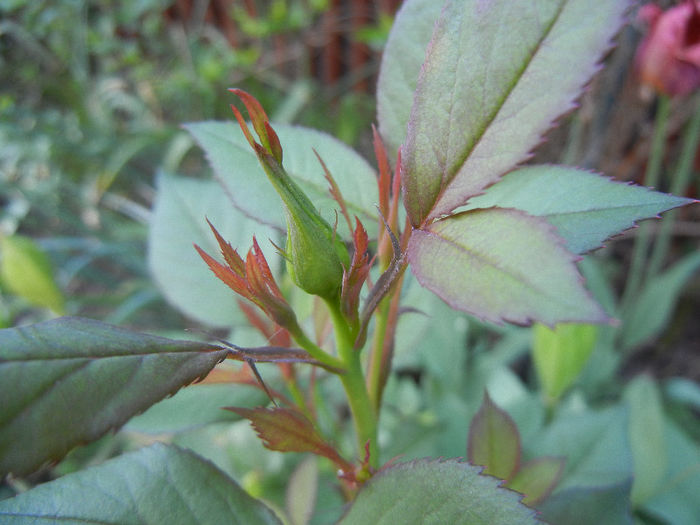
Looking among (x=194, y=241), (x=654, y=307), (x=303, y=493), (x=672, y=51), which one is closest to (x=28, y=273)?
(x=194, y=241)

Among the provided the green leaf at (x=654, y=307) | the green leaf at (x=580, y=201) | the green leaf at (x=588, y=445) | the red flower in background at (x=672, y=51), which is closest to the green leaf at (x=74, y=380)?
the green leaf at (x=580, y=201)

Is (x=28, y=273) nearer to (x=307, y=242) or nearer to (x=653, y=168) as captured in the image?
(x=307, y=242)

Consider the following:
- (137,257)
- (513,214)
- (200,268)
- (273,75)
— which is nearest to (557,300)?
(513,214)

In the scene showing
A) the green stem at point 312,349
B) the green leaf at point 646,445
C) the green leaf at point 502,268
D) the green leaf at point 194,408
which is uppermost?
the green leaf at point 502,268

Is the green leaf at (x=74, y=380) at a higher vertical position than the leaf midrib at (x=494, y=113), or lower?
lower

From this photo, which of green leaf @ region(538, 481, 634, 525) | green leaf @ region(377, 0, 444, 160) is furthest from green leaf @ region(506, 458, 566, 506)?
green leaf @ region(377, 0, 444, 160)

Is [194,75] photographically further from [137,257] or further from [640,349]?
[640,349]

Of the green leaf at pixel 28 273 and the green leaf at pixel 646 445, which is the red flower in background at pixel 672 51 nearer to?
the green leaf at pixel 646 445

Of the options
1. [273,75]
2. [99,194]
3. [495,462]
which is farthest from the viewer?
[273,75]
